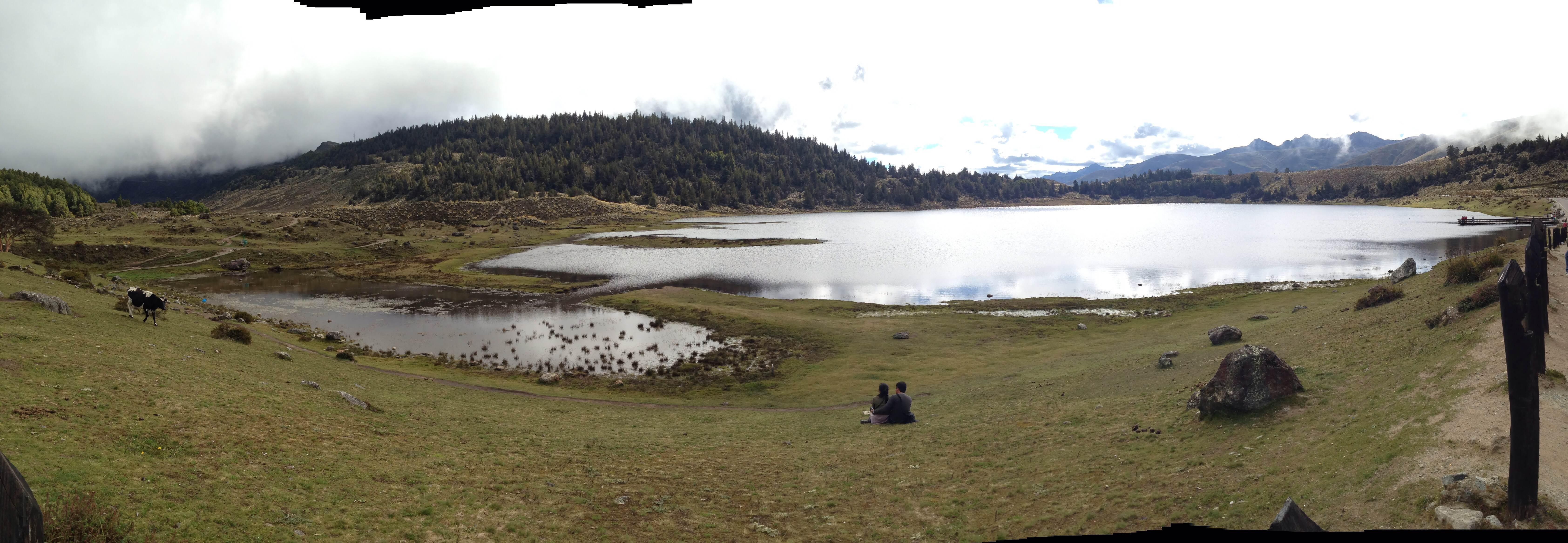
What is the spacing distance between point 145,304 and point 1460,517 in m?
45.5

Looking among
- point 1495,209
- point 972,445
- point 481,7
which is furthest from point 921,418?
point 1495,209

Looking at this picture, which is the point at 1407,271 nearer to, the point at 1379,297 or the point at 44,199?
the point at 1379,297

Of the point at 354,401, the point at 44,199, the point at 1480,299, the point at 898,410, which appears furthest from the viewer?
the point at 44,199

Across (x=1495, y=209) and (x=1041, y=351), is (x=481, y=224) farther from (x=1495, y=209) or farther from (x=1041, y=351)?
(x=1495, y=209)

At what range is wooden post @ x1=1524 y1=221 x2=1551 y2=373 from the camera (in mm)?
9156

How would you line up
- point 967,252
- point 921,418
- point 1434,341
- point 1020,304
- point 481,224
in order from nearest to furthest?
1. point 1434,341
2. point 921,418
3. point 1020,304
4. point 967,252
5. point 481,224

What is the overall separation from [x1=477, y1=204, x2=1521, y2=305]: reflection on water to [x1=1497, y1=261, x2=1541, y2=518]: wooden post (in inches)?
2122

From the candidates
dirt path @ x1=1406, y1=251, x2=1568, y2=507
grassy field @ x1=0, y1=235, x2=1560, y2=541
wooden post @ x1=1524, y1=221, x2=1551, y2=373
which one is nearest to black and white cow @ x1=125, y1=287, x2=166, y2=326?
grassy field @ x1=0, y1=235, x2=1560, y2=541

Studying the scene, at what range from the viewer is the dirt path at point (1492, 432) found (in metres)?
10.3

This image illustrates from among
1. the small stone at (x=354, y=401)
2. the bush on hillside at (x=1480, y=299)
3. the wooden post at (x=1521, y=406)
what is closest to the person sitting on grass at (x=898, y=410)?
the wooden post at (x=1521, y=406)

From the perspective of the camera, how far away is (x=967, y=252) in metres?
112

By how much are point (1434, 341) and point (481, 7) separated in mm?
25545

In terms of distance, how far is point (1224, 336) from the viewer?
31531mm

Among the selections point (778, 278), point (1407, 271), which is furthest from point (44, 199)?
point (1407, 271)
